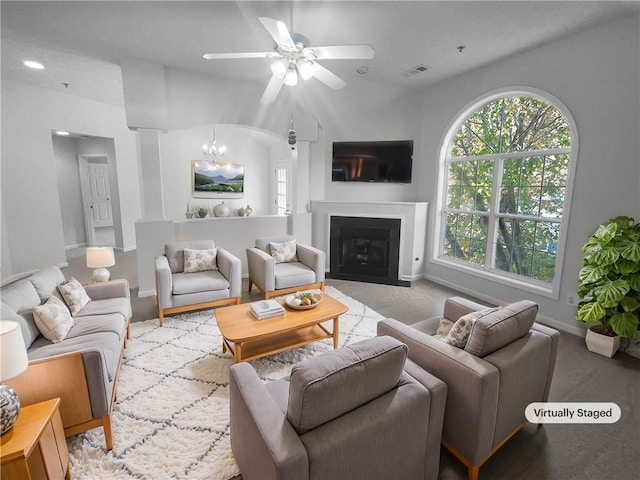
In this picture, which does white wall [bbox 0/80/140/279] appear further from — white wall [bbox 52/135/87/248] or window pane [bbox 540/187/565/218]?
window pane [bbox 540/187/565/218]

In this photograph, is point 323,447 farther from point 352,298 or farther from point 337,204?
point 337,204

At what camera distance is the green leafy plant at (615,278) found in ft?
8.86

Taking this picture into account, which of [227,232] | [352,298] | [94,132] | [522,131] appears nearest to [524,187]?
[522,131]

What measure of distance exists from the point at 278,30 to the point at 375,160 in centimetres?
324

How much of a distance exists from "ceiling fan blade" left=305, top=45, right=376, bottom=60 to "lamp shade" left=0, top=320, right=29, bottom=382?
2519mm

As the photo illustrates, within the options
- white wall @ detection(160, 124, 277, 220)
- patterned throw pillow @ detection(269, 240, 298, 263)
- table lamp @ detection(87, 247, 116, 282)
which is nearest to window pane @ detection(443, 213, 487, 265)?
patterned throw pillow @ detection(269, 240, 298, 263)

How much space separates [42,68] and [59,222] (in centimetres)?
260

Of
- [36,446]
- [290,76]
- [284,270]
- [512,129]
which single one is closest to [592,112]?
[512,129]

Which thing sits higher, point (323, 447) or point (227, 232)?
point (227, 232)

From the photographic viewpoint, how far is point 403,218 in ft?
16.3

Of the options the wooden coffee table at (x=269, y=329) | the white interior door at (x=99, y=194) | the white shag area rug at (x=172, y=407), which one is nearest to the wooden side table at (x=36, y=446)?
the white shag area rug at (x=172, y=407)

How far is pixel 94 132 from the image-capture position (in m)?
6.15

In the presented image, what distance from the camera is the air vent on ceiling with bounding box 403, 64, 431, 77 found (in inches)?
162

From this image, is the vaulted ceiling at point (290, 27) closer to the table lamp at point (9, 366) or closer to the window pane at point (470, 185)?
the window pane at point (470, 185)
